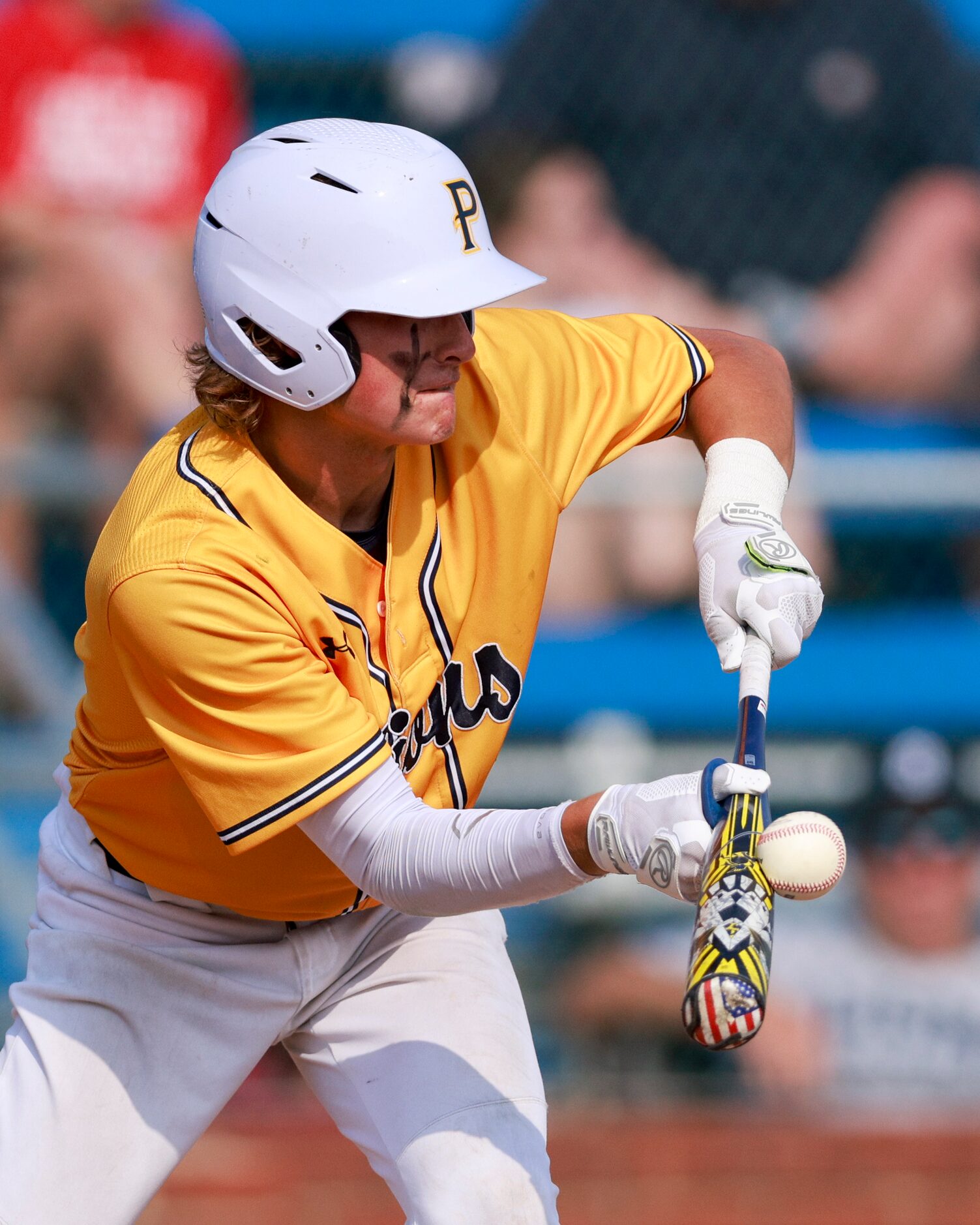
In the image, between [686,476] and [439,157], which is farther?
[686,476]

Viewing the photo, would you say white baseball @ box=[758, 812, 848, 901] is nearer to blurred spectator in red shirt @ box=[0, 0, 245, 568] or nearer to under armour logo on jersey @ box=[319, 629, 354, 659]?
under armour logo on jersey @ box=[319, 629, 354, 659]

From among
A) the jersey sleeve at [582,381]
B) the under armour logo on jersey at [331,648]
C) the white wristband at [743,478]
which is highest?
the jersey sleeve at [582,381]

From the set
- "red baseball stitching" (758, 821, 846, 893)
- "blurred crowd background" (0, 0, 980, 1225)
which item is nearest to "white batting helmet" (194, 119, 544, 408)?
"red baseball stitching" (758, 821, 846, 893)

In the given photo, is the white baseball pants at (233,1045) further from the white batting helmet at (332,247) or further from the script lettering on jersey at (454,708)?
the white batting helmet at (332,247)

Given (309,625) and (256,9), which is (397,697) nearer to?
(309,625)

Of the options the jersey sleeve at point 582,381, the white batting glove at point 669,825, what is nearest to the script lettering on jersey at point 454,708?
the jersey sleeve at point 582,381

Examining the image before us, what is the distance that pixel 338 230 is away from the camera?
2.21 metres

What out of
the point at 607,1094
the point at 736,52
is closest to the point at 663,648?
the point at 607,1094

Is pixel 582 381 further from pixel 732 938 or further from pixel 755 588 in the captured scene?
pixel 732 938

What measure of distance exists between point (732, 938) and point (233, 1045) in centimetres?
98

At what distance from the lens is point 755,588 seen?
7.62 feet

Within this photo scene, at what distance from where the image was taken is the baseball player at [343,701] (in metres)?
2.11

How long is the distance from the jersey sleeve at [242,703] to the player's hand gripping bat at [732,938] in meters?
0.50

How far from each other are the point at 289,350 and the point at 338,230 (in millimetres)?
180
